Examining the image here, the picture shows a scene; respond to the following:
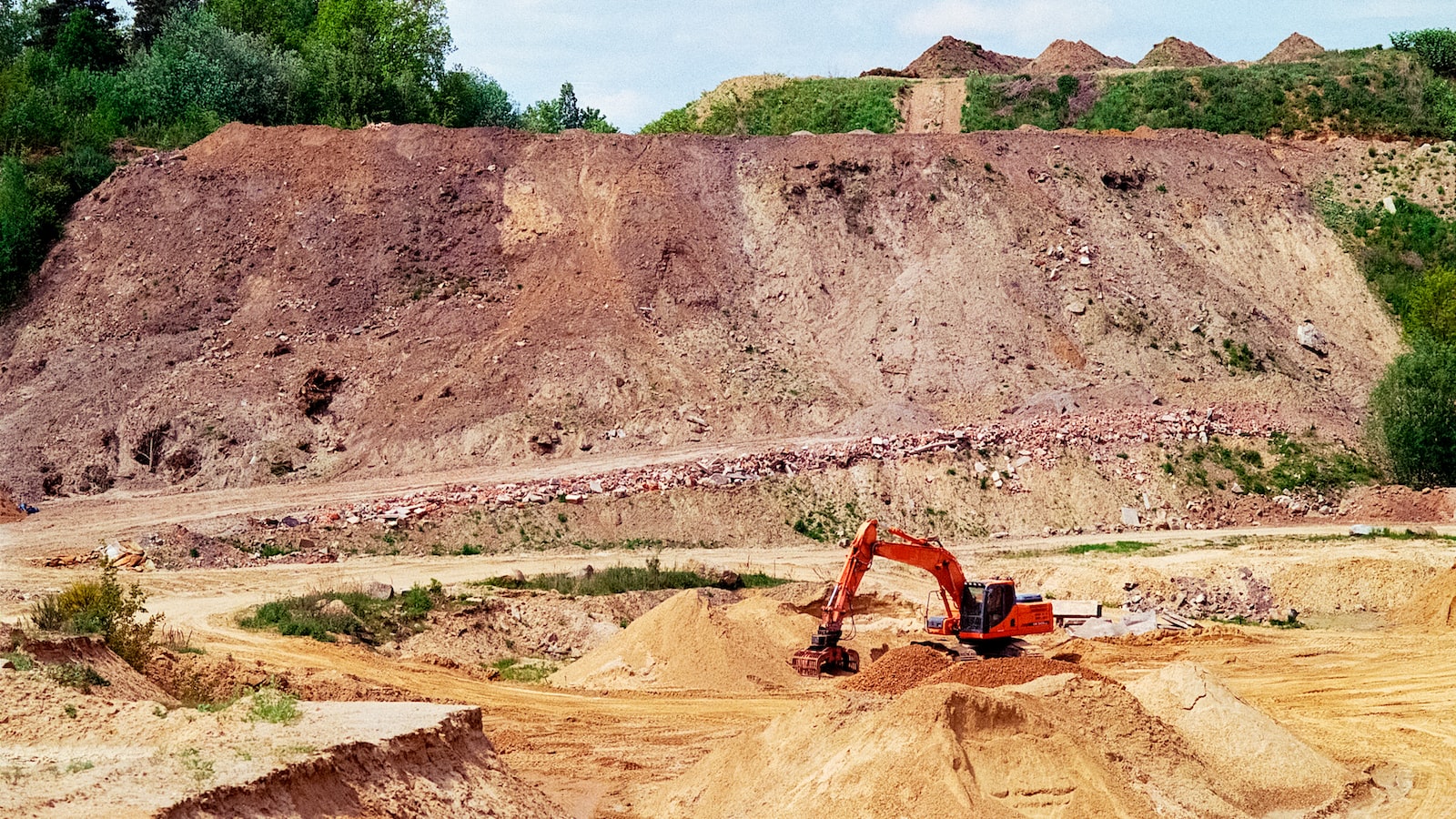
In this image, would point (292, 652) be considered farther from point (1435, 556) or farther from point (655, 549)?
point (1435, 556)

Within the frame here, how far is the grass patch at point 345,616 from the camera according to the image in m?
23.4

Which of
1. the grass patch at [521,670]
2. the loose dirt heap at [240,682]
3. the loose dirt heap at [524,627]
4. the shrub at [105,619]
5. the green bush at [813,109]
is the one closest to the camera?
the shrub at [105,619]

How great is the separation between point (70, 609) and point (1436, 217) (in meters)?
46.7

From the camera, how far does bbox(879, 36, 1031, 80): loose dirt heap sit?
250 feet

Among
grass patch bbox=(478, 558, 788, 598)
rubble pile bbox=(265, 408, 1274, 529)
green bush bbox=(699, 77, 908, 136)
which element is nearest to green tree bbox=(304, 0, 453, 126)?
green bush bbox=(699, 77, 908, 136)

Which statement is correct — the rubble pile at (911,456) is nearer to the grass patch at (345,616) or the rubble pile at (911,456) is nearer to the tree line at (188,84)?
the grass patch at (345,616)

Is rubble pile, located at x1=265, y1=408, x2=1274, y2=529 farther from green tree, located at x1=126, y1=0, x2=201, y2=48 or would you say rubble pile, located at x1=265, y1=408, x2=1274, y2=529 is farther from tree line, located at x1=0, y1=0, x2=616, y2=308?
green tree, located at x1=126, y1=0, x2=201, y2=48

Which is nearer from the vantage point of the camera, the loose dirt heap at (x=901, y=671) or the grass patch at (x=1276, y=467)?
the loose dirt heap at (x=901, y=671)

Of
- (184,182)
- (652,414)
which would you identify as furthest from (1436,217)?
(184,182)

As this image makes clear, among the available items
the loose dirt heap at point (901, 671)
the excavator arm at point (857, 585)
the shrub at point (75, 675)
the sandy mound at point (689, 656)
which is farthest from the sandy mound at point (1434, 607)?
the shrub at point (75, 675)

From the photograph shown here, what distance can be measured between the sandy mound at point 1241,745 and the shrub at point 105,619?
1130 cm

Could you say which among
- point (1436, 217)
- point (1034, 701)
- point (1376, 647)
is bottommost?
point (1376, 647)

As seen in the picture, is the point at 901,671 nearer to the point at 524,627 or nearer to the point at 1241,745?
the point at 1241,745

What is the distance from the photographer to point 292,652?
22.0m
